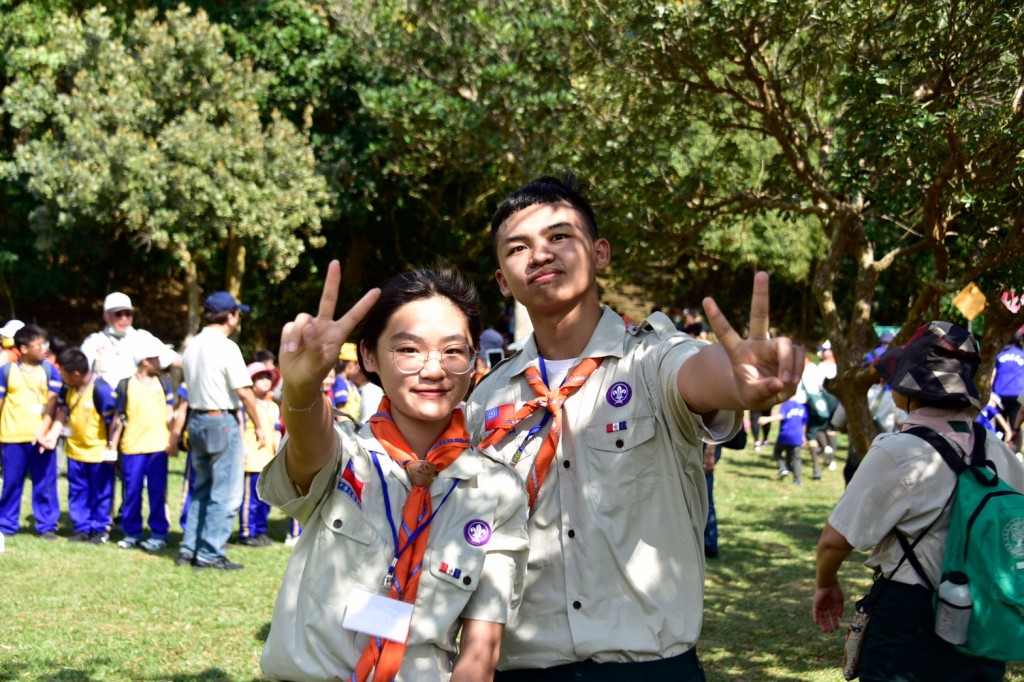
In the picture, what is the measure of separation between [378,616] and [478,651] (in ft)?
0.80

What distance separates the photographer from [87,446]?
930 centimetres

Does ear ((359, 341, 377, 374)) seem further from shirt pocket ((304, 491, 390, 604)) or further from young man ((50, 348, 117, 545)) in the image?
young man ((50, 348, 117, 545))

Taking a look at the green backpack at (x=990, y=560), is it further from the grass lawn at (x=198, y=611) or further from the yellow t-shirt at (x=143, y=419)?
the yellow t-shirt at (x=143, y=419)

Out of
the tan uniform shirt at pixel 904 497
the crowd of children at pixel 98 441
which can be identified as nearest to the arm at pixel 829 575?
the tan uniform shirt at pixel 904 497

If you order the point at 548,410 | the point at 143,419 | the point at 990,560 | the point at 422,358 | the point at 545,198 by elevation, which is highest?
the point at 545,198

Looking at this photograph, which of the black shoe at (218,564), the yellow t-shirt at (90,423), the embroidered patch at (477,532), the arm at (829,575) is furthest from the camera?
the yellow t-shirt at (90,423)

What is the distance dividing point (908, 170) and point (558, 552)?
12.8 ft

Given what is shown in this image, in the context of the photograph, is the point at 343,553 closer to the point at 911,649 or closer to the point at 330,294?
the point at 330,294

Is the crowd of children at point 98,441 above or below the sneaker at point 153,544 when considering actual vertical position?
above

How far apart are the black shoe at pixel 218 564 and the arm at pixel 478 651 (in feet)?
21.0

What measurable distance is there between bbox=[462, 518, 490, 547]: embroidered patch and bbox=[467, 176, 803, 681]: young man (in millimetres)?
225

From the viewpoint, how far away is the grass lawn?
6039 mm

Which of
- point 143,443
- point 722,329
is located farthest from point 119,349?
point 722,329

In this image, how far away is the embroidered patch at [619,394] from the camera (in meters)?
2.73
